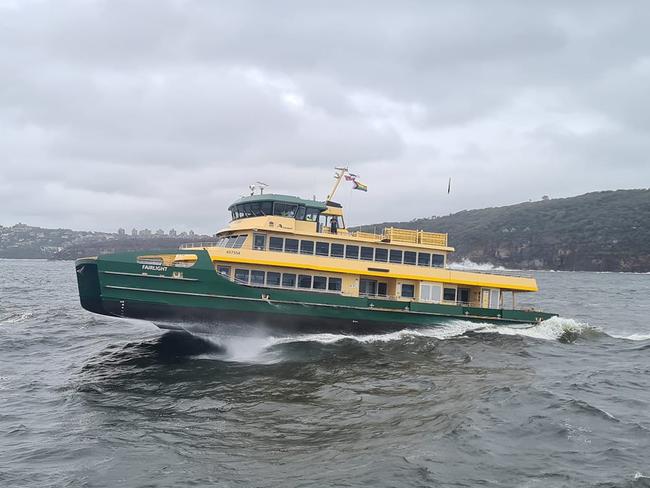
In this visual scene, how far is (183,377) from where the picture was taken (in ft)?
49.0

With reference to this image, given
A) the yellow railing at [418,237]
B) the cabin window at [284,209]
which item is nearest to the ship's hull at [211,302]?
the yellow railing at [418,237]

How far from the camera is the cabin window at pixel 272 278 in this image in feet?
64.8

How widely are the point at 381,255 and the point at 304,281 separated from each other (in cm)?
354

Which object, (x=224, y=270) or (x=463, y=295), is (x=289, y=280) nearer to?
(x=224, y=270)

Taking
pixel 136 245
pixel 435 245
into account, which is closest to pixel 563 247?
pixel 136 245

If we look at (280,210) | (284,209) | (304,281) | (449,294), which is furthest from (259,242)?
(449,294)

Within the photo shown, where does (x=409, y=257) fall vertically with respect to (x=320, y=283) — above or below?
above

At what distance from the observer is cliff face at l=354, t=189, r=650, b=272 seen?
111 m

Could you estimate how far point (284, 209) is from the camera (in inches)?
822

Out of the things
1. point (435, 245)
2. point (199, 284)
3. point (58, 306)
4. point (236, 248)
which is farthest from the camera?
point (58, 306)

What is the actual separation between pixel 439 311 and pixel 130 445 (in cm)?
1389

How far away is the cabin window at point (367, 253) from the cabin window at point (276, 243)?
11.1 feet

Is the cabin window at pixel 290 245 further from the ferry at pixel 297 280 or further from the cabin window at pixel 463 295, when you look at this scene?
the cabin window at pixel 463 295

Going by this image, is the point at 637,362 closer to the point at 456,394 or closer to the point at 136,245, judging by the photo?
the point at 456,394
